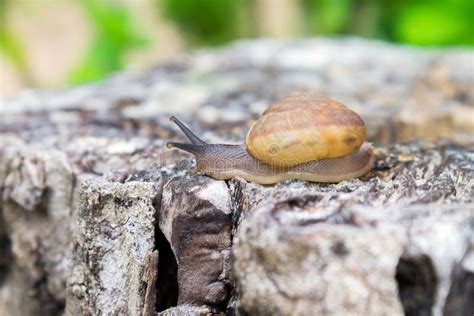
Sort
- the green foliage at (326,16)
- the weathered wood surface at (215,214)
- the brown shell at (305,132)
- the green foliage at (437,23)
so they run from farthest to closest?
the green foliage at (326,16), the green foliage at (437,23), the brown shell at (305,132), the weathered wood surface at (215,214)

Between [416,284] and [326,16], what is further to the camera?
[326,16]

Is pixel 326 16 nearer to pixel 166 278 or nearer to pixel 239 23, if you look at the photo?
pixel 239 23

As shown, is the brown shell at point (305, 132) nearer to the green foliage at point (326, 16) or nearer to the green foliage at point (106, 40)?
the green foliage at point (106, 40)

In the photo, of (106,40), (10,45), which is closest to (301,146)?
(106,40)

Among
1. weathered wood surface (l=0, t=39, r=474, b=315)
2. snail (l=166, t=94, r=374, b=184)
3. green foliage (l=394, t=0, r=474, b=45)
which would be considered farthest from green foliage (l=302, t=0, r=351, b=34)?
snail (l=166, t=94, r=374, b=184)

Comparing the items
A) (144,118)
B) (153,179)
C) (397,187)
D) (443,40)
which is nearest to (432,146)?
(397,187)

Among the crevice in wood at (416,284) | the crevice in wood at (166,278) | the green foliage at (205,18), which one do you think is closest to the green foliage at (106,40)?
the green foliage at (205,18)

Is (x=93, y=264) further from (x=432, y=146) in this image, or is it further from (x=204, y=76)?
(x=204, y=76)
